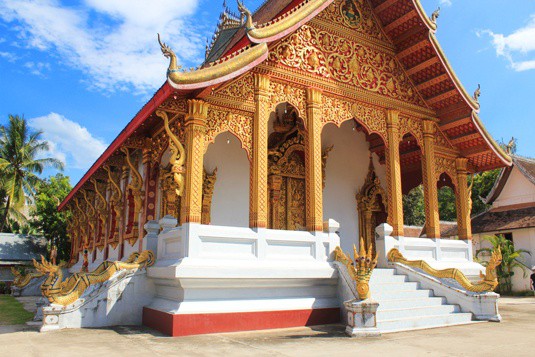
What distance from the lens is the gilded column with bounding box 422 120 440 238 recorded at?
31.9ft

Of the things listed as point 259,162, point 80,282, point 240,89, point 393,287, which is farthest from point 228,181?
point 393,287

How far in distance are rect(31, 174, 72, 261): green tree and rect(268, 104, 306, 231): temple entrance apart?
18.0m

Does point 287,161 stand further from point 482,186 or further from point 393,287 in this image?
point 482,186

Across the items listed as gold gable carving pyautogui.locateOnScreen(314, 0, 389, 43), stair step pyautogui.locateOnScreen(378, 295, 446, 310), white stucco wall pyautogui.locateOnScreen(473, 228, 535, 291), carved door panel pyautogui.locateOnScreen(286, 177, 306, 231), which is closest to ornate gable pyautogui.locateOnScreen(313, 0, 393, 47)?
gold gable carving pyautogui.locateOnScreen(314, 0, 389, 43)

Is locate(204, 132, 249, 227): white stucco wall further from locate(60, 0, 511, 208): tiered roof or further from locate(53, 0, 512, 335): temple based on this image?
locate(60, 0, 511, 208): tiered roof

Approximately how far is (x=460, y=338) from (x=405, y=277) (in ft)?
7.12

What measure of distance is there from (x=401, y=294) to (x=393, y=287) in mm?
174

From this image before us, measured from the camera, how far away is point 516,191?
20891 millimetres

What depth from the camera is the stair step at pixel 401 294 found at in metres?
7.50

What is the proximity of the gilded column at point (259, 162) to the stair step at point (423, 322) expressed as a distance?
2357 millimetres

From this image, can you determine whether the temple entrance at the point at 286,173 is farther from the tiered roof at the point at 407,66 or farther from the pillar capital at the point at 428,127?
the pillar capital at the point at 428,127

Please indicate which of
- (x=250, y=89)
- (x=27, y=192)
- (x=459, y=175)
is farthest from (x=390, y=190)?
(x=27, y=192)

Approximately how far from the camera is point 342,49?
9.11m

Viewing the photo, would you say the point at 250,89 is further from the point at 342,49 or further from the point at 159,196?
the point at 159,196
